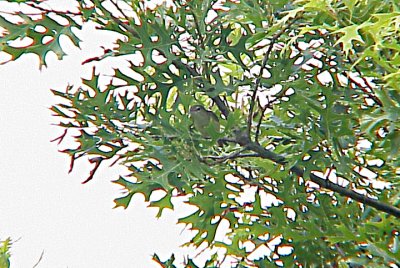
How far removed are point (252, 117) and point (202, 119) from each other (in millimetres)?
71

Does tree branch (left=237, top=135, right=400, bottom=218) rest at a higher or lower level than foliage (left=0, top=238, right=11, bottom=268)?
lower

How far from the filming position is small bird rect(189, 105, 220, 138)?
3.55ft

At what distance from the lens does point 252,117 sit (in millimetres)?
1112

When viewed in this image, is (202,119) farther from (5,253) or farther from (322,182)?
(5,253)

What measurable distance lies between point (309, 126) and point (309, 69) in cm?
11

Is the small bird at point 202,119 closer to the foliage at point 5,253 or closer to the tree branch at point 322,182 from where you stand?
the tree branch at point 322,182

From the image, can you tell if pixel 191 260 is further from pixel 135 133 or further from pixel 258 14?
pixel 258 14

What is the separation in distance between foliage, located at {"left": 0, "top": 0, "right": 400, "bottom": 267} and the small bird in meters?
0.02

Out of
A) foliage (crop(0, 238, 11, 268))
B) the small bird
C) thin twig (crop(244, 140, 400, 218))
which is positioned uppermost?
the small bird

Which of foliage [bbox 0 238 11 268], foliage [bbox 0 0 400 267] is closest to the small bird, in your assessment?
foliage [bbox 0 0 400 267]

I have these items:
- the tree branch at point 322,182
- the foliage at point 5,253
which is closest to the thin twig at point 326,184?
the tree branch at point 322,182

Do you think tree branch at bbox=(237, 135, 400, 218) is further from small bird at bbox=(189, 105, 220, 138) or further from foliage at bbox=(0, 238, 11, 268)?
foliage at bbox=(0, 238, 11, 268)

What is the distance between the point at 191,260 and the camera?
48.8 inches

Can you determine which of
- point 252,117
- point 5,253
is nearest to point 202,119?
point 252,117
